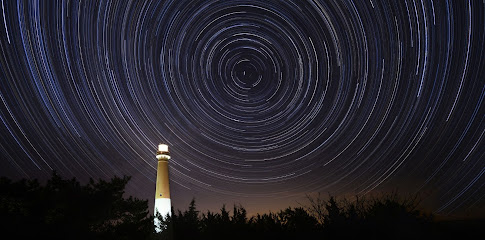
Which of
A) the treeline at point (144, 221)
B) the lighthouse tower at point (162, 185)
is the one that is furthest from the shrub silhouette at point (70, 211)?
the lighthouse tower at point (162, 185)

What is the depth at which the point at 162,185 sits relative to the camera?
36906 mm

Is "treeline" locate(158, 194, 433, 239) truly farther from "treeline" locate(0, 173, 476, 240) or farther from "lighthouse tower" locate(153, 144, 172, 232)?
"lighthouse tower" locate(153, 144, 172, 232)

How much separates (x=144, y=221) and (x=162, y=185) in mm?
11070

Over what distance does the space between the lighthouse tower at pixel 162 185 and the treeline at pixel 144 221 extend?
786 cm

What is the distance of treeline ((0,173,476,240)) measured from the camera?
1672cm

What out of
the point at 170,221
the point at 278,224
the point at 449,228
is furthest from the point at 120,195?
the point at 449,228

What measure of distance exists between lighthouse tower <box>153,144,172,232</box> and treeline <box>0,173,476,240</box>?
786cm

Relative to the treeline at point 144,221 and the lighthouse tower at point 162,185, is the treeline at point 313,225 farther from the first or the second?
the lighthouse tower at point 162,185

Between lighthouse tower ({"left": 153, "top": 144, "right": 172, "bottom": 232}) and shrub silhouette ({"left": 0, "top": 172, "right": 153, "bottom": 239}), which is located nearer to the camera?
shrub silhouette ({"left": 0, "top": 172, "right": 153, "bottom": 239})

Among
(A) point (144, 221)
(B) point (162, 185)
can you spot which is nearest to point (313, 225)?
(A) point (144, 221)

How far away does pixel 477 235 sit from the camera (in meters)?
16.0

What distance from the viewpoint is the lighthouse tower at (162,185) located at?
3597 centimetres

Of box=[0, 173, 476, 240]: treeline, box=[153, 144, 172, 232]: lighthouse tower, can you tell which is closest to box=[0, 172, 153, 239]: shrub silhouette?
box=[0, 173, 476, 240]: treeline

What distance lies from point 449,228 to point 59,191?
20.0 m
